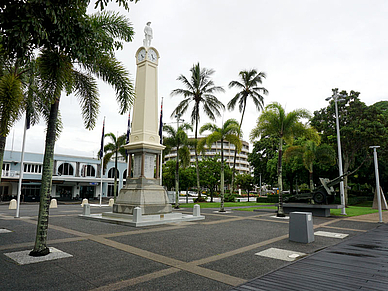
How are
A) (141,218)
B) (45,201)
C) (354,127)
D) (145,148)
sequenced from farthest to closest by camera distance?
(354,127) < (145,148) < (141,218) < (45,201)

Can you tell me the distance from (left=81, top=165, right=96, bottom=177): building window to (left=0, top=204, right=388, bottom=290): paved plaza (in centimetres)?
3785

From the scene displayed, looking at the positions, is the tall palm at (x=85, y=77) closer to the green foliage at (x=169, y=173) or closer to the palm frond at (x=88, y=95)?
the palm frond at (x=88, y=95)

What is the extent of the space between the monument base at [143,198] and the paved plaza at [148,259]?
3.57 meters

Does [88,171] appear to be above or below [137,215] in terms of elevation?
above

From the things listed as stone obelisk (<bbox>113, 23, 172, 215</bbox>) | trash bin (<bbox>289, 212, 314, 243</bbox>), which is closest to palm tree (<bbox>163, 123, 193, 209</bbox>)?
stone obelisk (<bbox>113, 23, 172, 215</bbox>)

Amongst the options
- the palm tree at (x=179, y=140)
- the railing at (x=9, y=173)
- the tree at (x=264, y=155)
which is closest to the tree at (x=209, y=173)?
the tree at (x=264, y=155)

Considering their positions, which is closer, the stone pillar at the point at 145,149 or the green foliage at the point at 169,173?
the stone pillar at the point at 145,149

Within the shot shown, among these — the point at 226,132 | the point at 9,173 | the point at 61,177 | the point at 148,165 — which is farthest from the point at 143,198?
the point at 61,177

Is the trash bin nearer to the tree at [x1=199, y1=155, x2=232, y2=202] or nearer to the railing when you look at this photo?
the tree at [x1=199, y1=155, x2=232, y2=202]

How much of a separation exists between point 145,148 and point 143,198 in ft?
9.87

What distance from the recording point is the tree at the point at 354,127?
92.9 feet

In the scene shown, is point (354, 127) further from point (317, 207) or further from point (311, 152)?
point (317, 207)

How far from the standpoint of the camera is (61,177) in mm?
41906

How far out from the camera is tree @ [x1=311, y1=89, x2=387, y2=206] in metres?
28.3
